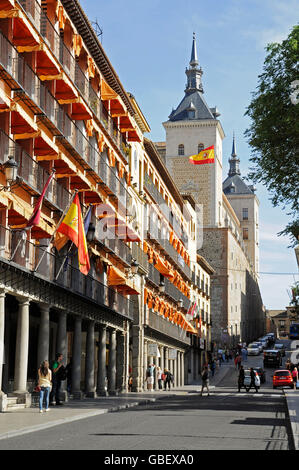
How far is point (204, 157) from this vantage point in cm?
10131

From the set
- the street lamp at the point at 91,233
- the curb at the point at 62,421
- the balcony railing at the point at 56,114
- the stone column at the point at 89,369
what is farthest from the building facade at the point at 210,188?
the curb at the point at 62,421

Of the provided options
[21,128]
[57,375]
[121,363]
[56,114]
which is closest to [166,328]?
[121,363]

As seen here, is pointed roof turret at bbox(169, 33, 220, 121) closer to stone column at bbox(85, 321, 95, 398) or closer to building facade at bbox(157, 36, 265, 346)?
building facade at bbox(157, 36, 265, 346)

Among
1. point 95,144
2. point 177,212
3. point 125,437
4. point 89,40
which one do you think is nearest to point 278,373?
point 177,212

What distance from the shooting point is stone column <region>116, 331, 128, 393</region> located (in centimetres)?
4311

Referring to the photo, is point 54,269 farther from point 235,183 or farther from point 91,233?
point 235,183

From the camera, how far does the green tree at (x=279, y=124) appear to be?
3138cm

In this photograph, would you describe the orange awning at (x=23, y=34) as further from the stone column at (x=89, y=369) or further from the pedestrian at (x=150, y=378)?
the pedestrian at (x=150, y=378)

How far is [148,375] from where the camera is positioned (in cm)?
4803

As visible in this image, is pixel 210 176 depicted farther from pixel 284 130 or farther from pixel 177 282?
pixel 284 130

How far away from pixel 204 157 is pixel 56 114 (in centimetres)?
7329

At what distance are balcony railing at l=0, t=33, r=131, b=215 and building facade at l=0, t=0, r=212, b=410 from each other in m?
0.06

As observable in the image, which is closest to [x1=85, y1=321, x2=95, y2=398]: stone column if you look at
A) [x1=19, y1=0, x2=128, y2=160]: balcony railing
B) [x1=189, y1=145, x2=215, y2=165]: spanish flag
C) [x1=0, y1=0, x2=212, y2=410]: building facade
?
[x1=0, y1=0, x2=212, y2=410]: building facade

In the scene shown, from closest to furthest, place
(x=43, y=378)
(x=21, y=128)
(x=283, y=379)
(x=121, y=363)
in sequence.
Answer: (x=43, y=378) → (x=21, y=128) → (x=121, y=363) → (x=283, y=379)
